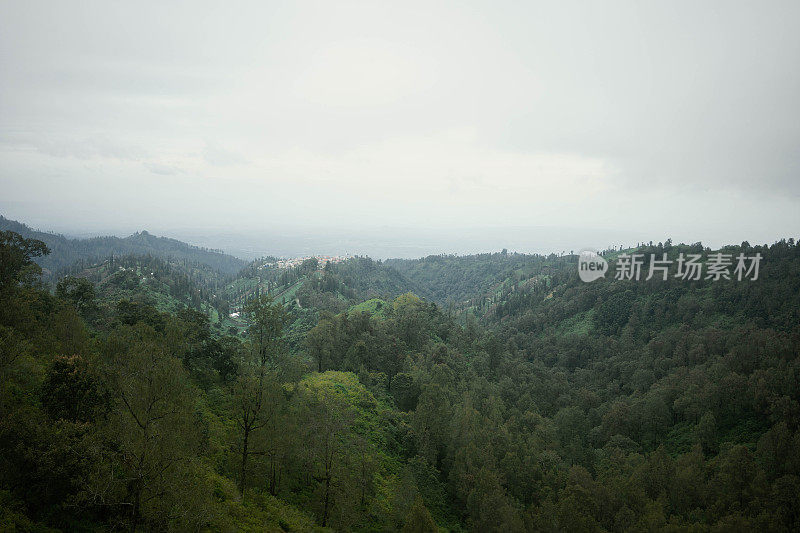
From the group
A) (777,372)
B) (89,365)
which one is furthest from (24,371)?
(777,372)

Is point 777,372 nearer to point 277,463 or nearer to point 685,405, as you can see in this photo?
point 685,405

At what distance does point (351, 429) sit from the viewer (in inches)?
1427

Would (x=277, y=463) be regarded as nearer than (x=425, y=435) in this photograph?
Yes

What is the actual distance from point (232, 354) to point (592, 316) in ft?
434

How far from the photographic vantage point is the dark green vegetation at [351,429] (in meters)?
14.4

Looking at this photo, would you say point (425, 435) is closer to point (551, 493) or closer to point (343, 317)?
point (551, 493)

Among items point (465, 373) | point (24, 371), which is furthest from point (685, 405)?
point (24, 371)

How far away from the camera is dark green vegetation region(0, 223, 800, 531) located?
1440cm

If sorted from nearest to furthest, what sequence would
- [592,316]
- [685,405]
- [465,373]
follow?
[685,405]
[465,373]
[592,316]

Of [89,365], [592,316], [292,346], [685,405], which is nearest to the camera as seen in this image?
[89,365]

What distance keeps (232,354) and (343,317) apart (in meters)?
25.0

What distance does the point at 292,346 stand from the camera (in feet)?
291

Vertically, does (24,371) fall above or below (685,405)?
above

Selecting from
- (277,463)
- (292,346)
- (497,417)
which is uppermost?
(277,463)
